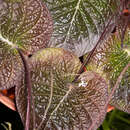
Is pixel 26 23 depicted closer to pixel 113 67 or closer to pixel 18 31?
pixel 18 31

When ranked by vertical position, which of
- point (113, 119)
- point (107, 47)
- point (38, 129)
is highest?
point (107, 47)

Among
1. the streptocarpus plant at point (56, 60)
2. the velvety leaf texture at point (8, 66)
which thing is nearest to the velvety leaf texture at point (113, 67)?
the streptocarpus plant at point (56, 60)

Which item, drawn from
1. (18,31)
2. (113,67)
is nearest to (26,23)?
(18,31)

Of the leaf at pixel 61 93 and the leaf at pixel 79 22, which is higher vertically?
the leaf at pixel 79 22

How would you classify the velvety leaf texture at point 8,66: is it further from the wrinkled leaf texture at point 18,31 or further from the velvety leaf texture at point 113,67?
the velvety leaf texture at point 113,67

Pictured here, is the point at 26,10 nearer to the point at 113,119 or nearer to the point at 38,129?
the point at 38,129

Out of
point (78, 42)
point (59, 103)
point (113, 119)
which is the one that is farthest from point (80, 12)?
point (113, 119)
